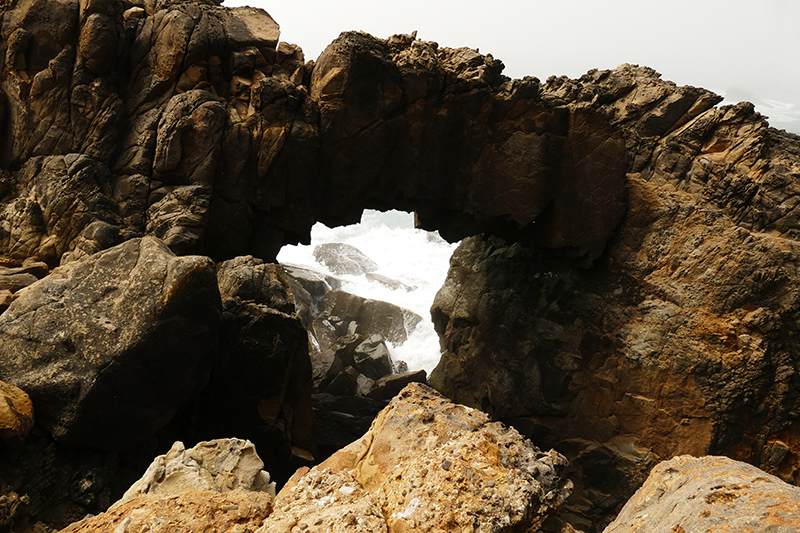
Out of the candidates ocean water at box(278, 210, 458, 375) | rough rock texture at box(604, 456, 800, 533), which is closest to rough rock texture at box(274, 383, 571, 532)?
rough rock texture at box(604, 456, 800, 533)

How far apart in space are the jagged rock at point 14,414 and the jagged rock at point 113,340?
213 millimetres

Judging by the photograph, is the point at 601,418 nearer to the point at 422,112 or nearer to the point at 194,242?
the point at 422,112

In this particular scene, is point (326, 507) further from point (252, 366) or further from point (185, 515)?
point (252, 366)

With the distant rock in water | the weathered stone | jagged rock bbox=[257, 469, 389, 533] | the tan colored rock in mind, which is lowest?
the distant rock in water

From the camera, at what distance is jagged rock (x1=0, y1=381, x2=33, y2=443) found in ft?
19.9

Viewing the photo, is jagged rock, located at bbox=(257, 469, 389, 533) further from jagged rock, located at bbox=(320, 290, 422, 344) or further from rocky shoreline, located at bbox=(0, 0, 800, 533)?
jagged rock, located at bbox=(320, 290, 422, 344)

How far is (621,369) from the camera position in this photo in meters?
12.4

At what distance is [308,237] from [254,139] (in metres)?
2.79

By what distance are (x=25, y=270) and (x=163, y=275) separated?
3.21m

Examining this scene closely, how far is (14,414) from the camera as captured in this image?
616cm

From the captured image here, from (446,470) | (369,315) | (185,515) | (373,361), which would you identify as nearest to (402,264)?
(369,315)

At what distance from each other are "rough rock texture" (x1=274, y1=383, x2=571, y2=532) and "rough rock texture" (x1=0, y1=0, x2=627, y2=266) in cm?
692

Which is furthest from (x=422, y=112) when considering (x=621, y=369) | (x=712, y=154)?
(x=621, y=369)

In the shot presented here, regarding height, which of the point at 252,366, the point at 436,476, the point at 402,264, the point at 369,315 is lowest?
the point at 369,315
